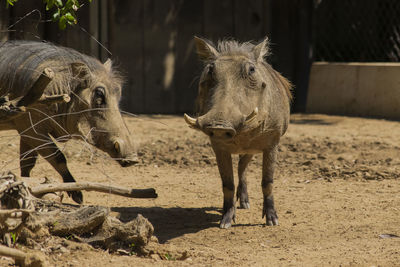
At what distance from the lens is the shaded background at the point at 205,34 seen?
9570 mm

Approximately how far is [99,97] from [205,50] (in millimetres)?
868

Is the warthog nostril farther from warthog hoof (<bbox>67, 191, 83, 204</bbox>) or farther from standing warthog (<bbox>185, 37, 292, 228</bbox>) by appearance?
warthog hoof (<bbox>67, 191, 83, 204</bbox>)

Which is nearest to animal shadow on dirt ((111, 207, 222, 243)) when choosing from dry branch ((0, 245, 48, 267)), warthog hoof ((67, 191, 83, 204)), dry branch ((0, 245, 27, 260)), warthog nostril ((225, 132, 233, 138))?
warthog hoof ((67, 191, 83, 204))

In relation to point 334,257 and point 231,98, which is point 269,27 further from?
point 334,257

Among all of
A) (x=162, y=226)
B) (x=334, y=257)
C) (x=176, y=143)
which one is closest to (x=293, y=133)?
(x=176, y=143)

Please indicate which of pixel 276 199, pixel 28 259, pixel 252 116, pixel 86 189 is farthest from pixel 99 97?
pixel 28 259

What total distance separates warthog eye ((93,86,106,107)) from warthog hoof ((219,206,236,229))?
123 centimetres

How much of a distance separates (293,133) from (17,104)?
17.1ft

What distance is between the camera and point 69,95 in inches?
198

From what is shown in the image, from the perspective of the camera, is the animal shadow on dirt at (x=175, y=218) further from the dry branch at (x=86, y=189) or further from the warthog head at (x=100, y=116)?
the warthog head at (x=100, y=116)

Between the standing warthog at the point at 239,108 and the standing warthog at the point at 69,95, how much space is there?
659 millimetres

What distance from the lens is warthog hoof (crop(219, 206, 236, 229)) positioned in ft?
16.0

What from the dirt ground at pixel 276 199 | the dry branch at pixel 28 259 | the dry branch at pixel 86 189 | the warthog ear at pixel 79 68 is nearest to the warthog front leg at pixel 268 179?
the dirt ground at pixel 276 199

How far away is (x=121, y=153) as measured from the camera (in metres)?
4.83
